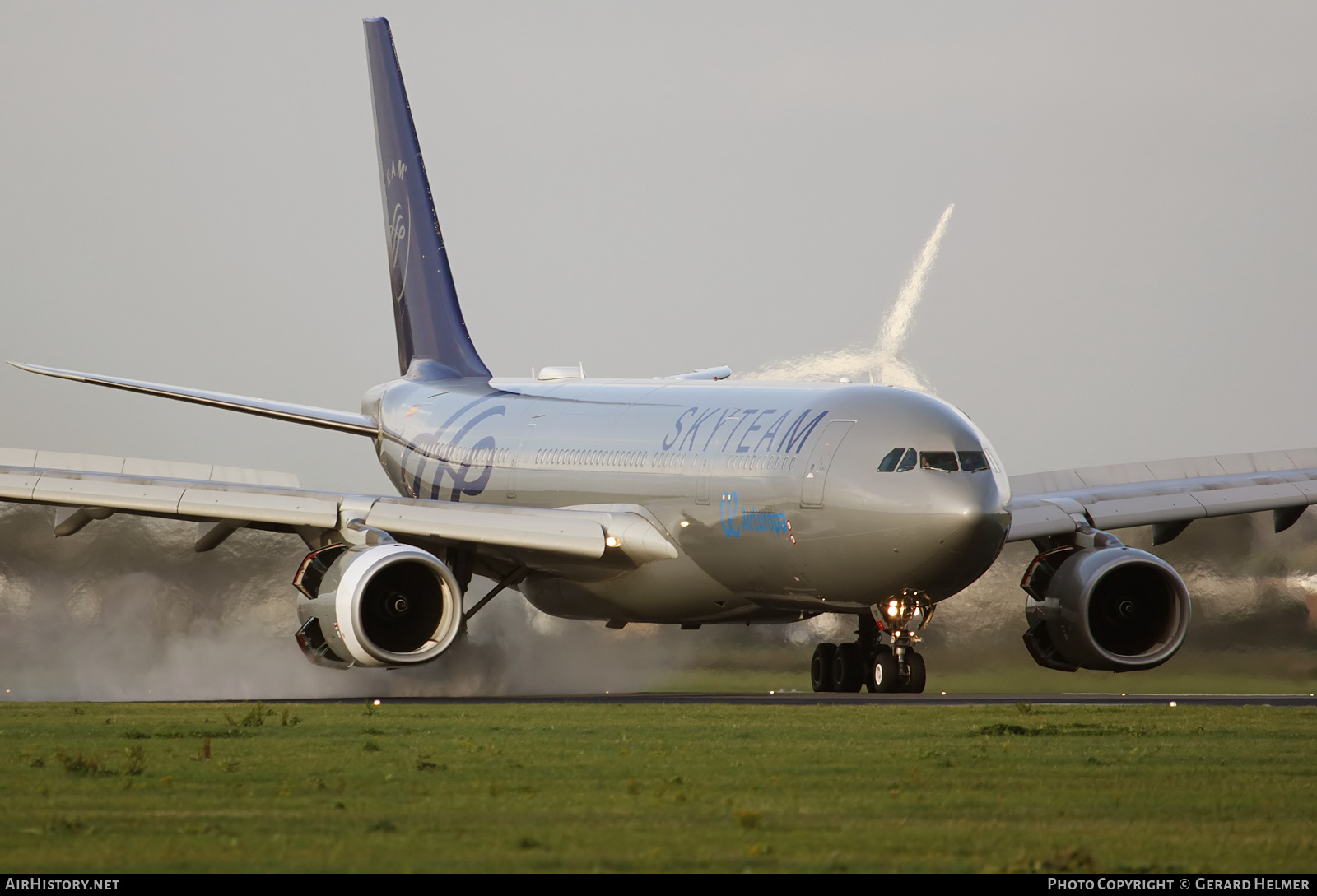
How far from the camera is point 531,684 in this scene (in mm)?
27594

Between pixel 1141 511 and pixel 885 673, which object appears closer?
pixel 885 673

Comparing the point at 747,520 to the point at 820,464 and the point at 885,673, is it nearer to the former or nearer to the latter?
the point at 820,464

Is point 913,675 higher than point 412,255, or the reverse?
point 412,255

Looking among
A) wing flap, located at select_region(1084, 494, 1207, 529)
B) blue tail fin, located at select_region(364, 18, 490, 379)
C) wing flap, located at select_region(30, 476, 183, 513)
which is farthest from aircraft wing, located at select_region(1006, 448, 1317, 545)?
blue tail fin, located at select_region(364, 18, 490, 379)

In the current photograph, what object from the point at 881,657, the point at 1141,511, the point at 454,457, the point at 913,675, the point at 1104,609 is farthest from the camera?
the point at 454,457

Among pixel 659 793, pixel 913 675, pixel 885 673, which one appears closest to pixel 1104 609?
pixel 913 675

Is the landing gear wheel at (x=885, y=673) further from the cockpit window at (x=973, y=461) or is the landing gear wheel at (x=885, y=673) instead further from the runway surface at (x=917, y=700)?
the cockpit window at (x=973, y=461)

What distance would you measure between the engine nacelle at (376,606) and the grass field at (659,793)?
3.15 metres

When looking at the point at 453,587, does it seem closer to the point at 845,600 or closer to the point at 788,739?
the point at 845,600

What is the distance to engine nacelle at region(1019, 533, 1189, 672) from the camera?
22.9 meters

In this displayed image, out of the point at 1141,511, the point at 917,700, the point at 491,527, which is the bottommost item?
the point at 917,700

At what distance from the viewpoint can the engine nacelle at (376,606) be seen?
21.2 meters

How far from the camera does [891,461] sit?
794 inches

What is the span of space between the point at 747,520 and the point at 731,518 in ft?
1.14
